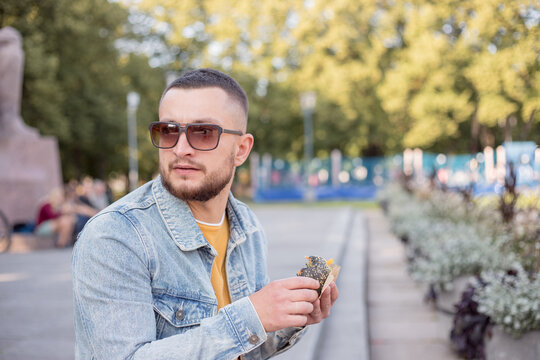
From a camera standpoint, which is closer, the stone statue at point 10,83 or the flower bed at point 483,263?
the flower bed at point 483,263

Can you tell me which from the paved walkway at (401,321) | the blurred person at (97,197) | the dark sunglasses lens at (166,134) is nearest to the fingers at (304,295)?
the dark sunglasses lens at (166,134)

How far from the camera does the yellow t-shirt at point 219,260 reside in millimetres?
2078

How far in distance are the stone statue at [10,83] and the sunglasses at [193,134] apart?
39.2 ft

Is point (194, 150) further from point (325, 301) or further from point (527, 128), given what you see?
point (527, 128)

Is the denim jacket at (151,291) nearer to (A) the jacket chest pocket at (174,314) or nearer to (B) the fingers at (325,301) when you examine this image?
(A) the jacket chest pocket at (174,314)

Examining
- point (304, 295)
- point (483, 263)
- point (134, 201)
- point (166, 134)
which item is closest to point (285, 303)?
point (304, 295)

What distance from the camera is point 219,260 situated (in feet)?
7.11

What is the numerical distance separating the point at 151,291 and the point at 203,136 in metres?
0.55

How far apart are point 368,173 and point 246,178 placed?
31.5 ft

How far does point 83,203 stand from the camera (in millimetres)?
12820

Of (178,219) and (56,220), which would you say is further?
(56,220)

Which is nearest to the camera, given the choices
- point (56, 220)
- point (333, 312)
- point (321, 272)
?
point (321, 272)

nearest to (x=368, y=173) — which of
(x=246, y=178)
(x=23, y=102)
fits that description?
(x=246, y=178)

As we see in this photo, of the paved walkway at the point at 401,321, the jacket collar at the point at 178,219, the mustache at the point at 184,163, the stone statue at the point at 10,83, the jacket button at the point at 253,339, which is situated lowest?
the paved walkway at the point at 401,321
